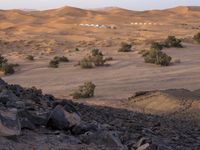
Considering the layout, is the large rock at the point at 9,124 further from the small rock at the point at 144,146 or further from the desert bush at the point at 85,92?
the desert bush at the point at 85,92

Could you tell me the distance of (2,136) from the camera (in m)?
6.38

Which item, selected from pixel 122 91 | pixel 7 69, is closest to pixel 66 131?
pixel 122 91

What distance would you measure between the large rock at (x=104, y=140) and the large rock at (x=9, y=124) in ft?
3.23

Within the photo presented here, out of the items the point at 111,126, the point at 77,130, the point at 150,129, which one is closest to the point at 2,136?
the point at 77,130

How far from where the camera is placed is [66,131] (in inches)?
290

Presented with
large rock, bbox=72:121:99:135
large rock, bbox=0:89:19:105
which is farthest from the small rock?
large rock, bbox=0:89:19:105

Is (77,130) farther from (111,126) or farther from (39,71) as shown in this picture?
(39,71)

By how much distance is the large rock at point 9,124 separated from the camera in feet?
21.0

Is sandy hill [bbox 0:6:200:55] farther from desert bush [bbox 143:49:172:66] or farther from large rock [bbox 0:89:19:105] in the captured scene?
large rock [bbox 0:89:19:105]

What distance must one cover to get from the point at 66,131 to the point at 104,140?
2.15 ft

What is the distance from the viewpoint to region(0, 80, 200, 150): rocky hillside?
21.6 ft

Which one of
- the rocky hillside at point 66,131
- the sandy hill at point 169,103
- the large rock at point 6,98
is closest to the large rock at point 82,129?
the rocky hillside at point 66,131

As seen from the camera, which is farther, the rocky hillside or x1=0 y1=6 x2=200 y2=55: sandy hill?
x1=0 y1=6 x2=200 y2=55: sandy hill

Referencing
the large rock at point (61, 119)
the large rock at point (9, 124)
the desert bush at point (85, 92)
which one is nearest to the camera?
the large rock at point (9, 124)
